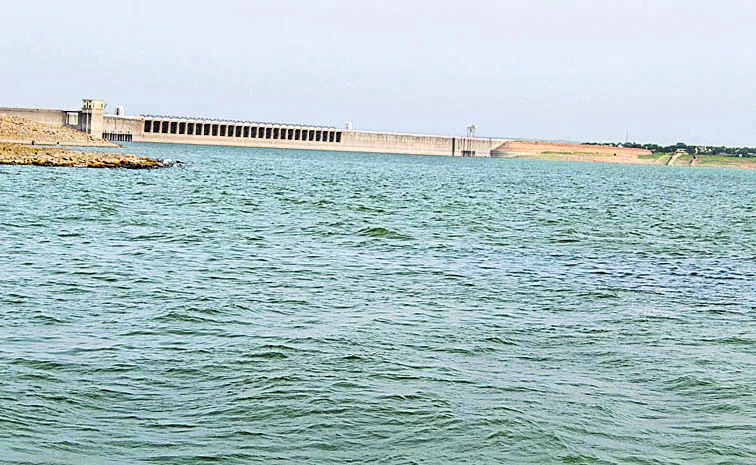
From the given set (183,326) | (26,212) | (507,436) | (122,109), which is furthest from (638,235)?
(122,109)

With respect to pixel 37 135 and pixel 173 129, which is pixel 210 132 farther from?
pixel 37 135

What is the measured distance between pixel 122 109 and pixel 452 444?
16898 centimetres

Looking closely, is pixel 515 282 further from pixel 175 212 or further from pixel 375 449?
pixel 175 212

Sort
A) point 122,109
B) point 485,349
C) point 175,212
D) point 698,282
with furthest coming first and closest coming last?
point 122,109, point 175,212, point 698,282, point 485,349

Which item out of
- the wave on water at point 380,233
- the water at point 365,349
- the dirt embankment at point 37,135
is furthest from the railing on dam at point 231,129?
the water at point 365,349

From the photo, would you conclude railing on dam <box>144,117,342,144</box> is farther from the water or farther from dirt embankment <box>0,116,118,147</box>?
the water

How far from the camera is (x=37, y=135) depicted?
119m

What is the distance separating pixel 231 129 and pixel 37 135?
72.2 metres

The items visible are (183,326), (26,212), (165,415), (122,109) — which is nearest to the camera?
(165,415)

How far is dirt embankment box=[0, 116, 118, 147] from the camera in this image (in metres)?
113

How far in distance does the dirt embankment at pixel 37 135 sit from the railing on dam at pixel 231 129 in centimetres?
4299

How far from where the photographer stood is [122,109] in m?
172

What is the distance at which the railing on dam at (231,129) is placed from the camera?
580ft

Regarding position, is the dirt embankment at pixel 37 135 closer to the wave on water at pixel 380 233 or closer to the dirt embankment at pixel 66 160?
the dirt embankment at pixel 66 160
